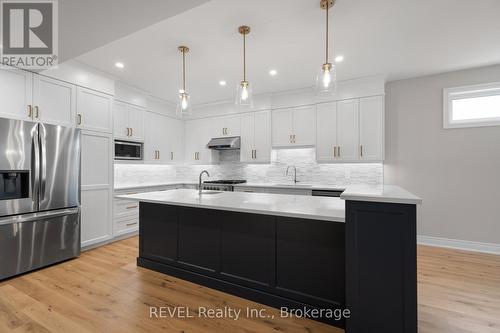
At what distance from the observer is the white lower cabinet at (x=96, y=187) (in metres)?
3.45

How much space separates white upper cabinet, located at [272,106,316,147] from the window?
212 centimetres

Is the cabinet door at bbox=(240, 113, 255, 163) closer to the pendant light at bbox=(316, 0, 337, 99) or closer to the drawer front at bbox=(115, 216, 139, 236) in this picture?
the drawer front at bbox=(115, 216, 139, 236)

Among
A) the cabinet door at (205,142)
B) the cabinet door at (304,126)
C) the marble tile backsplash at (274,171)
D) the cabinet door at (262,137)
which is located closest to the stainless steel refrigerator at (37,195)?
the marble tile backsplash at (274,171)

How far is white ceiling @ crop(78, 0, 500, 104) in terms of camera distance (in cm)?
213

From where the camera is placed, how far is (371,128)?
153 inches

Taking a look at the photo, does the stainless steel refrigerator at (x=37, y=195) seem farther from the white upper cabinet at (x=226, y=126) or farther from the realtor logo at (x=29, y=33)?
the white upper cabinet at (x=226, y=126)

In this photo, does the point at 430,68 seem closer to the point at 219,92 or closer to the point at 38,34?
the point at 219,92

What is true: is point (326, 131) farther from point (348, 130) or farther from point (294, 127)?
point (294, 127)

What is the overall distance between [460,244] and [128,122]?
610cm

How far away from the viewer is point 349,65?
11.1 feet

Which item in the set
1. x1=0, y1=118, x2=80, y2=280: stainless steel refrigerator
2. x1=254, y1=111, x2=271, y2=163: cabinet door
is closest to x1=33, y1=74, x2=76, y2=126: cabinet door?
x1=0, y1=118, x2=80, y2=280: stainless steel refrigerator

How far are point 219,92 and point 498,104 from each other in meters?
4.59

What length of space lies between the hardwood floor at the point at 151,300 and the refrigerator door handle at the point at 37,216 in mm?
656

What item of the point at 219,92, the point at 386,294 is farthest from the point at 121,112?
the point at 386,294
